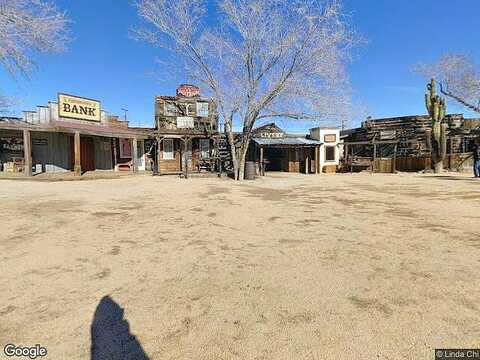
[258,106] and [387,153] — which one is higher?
[258,106]

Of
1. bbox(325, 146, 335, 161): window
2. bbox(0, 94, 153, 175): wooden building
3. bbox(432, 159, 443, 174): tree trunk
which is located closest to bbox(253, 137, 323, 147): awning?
bbox(325, 146, 335, 161): window

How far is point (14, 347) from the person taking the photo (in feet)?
7.15

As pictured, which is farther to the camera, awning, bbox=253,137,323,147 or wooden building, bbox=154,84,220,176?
awning, bbox=253,137,323,147

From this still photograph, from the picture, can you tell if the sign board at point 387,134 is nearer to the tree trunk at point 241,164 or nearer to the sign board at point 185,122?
the tree trunk at point 241,164

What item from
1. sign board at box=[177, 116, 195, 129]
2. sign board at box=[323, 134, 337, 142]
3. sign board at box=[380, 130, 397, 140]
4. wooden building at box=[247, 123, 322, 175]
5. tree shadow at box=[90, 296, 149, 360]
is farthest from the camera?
sign board at box=[380, 130, 397, 140]

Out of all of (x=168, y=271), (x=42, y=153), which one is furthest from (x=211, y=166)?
(x=168, y=271)

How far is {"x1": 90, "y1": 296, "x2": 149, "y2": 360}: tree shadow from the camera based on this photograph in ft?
6.92

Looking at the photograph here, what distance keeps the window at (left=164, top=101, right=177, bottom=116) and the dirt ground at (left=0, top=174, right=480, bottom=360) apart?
1661cm

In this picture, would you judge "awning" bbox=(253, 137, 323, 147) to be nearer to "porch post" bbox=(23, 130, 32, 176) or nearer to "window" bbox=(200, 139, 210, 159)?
"window" bbox=(200, 139, 210, 159)

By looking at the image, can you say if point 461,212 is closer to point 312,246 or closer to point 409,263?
point 409,263

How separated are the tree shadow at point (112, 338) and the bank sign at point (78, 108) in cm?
1754

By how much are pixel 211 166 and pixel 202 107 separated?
499 cm

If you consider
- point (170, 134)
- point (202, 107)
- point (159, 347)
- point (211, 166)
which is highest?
point (202, 107)

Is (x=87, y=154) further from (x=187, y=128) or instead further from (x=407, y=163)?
(x=407, y=163)
